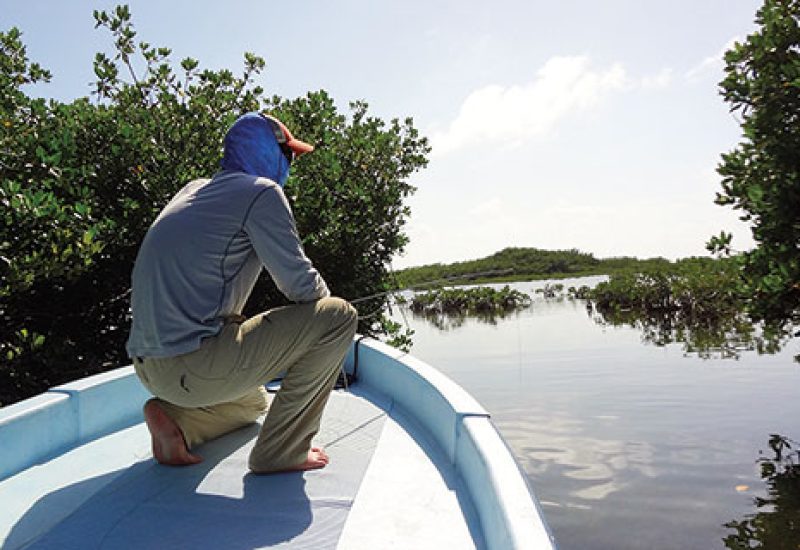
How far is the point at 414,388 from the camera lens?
9.24 feet

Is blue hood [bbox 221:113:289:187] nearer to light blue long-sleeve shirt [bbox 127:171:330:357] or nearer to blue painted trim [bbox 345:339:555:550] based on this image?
light blue long-sleeve shirt [bbox 127:171:330:357]

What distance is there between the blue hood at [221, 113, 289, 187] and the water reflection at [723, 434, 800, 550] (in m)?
3.46

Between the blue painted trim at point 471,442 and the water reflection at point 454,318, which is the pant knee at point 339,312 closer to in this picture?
the blue painted trim at point 471,442

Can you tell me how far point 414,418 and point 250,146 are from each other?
1432 millimetres

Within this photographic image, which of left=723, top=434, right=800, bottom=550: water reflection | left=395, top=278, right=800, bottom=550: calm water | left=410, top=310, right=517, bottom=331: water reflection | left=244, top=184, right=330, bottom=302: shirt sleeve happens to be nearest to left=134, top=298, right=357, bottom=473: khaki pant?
left=244, top=184, right=330, bottom=302: shirt sleeve

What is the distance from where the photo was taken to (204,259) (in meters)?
2.04

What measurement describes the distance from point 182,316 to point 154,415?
0.50 m

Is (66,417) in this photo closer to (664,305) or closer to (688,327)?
(688,327)

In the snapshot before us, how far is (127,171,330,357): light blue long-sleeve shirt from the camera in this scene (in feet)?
6.62

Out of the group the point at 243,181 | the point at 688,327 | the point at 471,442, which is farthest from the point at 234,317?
the point at 688,327

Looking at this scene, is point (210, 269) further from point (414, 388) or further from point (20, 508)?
point (414, 388)

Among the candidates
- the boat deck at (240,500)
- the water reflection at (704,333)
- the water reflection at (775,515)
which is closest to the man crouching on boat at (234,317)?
the boat deck at (240,500)

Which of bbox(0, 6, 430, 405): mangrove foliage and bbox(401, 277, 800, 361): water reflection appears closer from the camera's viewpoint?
bbox(0, 6, 430, 405): mangrove foliage

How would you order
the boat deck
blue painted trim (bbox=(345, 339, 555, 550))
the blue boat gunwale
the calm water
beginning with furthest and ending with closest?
the calm water
the boat deck
the blue boat gunwale
blue painted trim (bbox=(345, 339, 555, 550))
